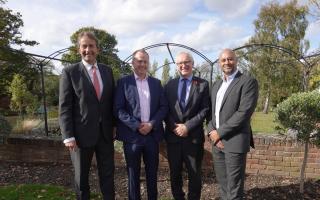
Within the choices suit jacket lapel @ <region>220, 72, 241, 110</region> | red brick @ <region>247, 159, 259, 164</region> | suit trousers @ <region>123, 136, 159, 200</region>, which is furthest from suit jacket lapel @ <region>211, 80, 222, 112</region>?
red brick @ <region>247, 159, 259, 164</region>

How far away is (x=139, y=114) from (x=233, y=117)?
1.03 metres

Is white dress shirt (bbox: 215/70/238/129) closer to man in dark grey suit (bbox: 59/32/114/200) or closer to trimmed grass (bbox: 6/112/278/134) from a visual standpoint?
man in dark grey suit (bbox: 59/32/114/200)

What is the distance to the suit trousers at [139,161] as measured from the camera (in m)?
3.96

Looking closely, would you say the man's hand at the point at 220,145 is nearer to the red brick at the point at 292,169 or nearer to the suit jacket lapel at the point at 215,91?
the suit jacket lapel at the point at 215,91

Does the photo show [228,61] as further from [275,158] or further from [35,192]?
[35,192]

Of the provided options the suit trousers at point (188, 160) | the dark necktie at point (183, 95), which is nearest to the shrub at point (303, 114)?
the suit trousers at point (188, 160)

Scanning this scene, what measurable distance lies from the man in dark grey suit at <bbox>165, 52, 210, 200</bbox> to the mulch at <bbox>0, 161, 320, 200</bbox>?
3.06ft

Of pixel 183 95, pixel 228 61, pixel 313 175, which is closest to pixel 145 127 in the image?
pixel 183 95

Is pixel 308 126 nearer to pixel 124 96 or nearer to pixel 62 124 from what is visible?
pixel 124 96

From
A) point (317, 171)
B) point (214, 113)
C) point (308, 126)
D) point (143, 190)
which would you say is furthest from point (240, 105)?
point (317, 171)

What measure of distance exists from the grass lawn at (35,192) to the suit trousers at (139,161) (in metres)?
0.98

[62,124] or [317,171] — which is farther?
[317,171]

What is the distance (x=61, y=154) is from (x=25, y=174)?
0.78 m

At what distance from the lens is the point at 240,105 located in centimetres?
372
